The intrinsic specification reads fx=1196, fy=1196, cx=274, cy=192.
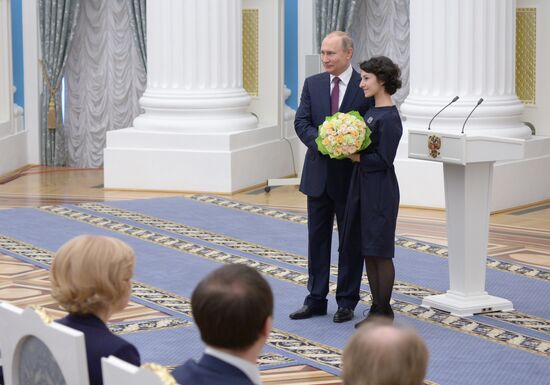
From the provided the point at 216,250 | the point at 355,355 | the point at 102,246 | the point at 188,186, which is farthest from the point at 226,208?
the point at 355,355

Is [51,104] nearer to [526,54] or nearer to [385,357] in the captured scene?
[526,54]

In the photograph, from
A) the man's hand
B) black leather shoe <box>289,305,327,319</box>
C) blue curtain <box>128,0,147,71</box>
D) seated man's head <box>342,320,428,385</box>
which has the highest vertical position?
blue curtain <box>128,0,147,71</box>

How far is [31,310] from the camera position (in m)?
3.18

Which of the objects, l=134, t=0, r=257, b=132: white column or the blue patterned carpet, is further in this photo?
l=134, t=0, r=257, b=132: white column

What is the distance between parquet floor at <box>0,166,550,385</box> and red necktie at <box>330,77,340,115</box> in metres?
1.55

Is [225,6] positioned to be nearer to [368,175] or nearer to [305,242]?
[305,242]

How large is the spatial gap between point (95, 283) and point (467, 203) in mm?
4027

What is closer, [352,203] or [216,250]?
[352,203]

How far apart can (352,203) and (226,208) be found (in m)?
4.49

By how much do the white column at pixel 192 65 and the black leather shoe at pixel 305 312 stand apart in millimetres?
5549

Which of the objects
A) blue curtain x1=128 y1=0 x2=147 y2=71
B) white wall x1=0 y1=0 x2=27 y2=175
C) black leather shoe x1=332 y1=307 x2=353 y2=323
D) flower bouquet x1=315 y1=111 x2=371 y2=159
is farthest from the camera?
white wall x1=0 y1=0 x2=27 y2=175

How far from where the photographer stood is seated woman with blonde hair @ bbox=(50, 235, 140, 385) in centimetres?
316

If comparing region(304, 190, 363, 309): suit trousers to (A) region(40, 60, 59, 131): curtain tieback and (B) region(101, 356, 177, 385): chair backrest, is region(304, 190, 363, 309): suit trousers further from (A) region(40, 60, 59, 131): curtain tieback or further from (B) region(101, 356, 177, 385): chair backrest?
(A) region(40, 60, 59, 131): curtain tieback

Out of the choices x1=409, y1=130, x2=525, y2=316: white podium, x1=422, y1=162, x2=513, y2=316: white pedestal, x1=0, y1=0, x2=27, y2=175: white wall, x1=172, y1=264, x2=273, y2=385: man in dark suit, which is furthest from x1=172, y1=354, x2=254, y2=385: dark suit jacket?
x1=0, y1=0, x2=27, y2=175: white wall
